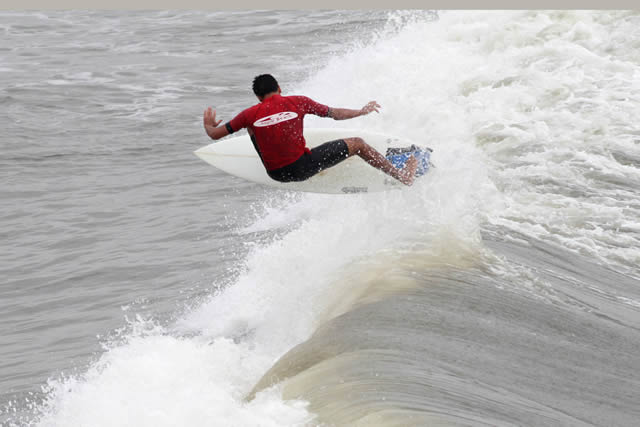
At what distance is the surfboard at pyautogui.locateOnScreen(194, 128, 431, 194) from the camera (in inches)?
347

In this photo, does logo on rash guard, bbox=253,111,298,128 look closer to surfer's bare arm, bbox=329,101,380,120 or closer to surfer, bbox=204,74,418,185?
surfer, bbox=204,74,418,185

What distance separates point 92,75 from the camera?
22.7 meters

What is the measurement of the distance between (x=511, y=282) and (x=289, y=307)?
6.94 ft

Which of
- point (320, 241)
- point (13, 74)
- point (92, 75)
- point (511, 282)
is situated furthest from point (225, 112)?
point (511, 282)

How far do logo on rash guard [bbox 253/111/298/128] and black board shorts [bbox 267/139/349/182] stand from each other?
511mm

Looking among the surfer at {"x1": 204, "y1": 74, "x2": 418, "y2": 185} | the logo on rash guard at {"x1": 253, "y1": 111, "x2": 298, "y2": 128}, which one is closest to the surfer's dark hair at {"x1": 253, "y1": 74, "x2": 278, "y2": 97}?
the surfer at {"x1": 204, "y1": 74, "x2": 418, "y2": 185}

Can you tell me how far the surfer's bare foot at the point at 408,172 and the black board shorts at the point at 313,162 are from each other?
2.57 ft

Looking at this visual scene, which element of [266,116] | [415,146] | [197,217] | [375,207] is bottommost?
[197,217]

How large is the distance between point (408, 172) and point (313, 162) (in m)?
1.22

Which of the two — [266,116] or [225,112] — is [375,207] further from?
[225,112]

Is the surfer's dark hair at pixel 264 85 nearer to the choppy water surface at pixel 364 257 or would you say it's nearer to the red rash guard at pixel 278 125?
the red rash guard at pixel 278 125

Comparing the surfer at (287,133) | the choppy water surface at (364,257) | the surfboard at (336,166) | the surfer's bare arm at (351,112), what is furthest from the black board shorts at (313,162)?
the choppy water surface at (364,257)

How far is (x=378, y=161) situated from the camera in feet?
27.2

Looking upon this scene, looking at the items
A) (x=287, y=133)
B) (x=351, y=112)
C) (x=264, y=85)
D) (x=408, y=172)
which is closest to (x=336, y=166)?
(x=408, y=172)
